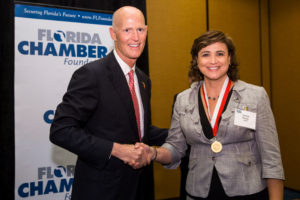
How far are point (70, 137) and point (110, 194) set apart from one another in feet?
1.33

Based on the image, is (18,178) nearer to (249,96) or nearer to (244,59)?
(249,96)

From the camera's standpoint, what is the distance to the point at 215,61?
5.73 ft

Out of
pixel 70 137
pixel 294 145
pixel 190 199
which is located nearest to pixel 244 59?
pixel 294 145

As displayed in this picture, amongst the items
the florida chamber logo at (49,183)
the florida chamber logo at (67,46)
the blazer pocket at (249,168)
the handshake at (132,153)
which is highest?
the florida chamber logo at (67,46)

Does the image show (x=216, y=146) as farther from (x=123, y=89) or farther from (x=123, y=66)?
(x=123, y=66)

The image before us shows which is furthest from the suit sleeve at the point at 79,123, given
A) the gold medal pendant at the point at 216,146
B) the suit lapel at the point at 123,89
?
the gold medal pendant at the point at 216,146

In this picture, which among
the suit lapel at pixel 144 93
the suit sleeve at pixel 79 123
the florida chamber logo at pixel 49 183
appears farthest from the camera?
the florida chamber logo at pixel 49 183

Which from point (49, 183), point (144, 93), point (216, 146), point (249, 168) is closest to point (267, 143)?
point (249, 168)

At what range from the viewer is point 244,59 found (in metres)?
4.96

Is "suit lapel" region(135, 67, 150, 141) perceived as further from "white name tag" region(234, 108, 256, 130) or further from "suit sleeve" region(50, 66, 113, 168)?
"white name tag" region(234, 108, 256, 130)

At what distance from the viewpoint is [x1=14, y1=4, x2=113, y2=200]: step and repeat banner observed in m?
2.72

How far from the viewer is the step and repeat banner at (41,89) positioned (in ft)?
8.92

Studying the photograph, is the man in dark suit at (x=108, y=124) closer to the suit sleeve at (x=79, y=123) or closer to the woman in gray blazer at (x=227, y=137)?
the suit sleeve at (x=79, y=123)

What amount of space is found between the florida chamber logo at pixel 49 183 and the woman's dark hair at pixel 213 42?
1.75m
